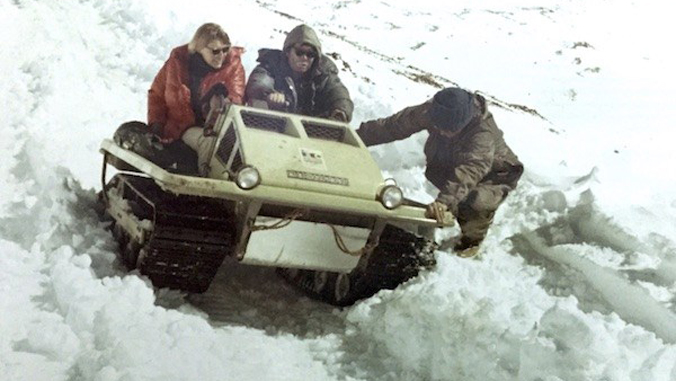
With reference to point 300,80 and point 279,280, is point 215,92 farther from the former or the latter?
point 279,280

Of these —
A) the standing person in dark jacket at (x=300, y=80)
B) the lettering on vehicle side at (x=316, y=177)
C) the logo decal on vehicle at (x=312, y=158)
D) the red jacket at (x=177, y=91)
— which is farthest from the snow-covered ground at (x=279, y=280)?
the standing person in dark jacket at (x=300, y=80)

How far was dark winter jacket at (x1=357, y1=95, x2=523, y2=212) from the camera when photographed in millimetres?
6582

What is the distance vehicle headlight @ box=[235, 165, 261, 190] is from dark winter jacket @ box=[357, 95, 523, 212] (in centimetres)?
183

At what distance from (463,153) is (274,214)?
223 centimetres

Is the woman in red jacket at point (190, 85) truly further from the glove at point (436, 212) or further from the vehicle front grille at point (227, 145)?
the glove at point (436, 212)

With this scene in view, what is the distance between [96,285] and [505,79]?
60.4 feet

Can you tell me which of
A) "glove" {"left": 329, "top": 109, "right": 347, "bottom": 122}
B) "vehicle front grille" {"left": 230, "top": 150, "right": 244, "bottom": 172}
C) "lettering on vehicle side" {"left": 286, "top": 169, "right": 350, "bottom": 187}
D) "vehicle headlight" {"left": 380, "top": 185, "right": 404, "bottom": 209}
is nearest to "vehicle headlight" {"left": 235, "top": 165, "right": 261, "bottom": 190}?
"lettering on vehicle side" {"left": 286, "top": 169, "right": 350, "bottom": 187}

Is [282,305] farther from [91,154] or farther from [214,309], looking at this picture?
[91,154]

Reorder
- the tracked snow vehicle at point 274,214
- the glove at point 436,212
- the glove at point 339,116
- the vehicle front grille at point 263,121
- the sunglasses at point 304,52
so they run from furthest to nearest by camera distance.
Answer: the sunglasses at point 304,52, the glove at point 339,116, the vehicle front grille at point 263,121, the glove at point 436,212, the tracked snow vehicle at point 274,214

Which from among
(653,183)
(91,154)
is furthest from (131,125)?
(653,183)

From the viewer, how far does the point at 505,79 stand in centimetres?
2180

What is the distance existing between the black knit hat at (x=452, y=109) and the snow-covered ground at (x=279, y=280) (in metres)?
1.15

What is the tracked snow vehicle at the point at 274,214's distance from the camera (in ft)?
16.6

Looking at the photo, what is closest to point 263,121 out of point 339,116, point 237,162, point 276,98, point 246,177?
point 237,162
